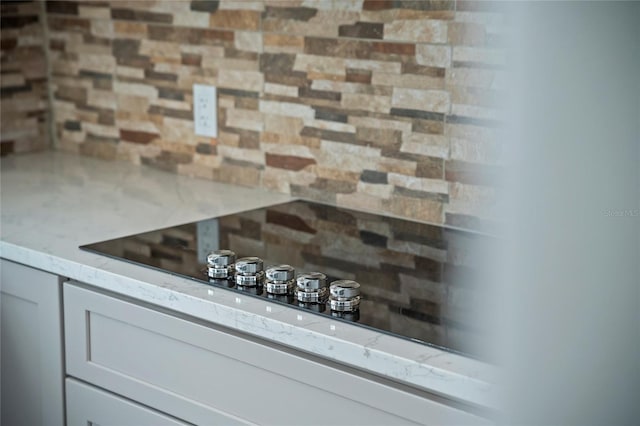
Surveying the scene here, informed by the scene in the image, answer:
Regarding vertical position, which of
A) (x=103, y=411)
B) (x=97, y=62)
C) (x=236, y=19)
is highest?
(x=236, y=19)

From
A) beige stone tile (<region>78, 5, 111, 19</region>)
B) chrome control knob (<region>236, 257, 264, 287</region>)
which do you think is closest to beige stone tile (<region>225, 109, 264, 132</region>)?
beige stone tile (<region>78, 5, 111, 19</region>)

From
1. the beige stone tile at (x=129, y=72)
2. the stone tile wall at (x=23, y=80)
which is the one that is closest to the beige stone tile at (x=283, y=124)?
the beige stone tile at (x=129, y=72)

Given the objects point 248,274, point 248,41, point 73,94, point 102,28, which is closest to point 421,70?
point 248,41

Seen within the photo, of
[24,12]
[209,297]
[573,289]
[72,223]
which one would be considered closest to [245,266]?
[209,297]

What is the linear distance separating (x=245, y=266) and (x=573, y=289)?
3.26 feet

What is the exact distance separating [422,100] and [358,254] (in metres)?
0.35

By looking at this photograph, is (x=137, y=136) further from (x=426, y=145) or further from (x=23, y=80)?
(x=426, y=145)

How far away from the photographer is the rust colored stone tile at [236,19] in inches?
71.8

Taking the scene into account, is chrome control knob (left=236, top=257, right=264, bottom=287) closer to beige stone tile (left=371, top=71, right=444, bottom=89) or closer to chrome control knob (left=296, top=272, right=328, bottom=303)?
chrome control knob (left=296, top=272, right=328, bottom=303)

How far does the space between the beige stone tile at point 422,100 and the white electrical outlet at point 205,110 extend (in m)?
0.51

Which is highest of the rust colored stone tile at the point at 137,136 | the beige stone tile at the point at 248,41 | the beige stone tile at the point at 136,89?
the beige stone tile at the point at 248,41

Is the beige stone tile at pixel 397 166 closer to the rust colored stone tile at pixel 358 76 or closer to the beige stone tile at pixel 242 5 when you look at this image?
the rust colored stone tile at pixel 358 76

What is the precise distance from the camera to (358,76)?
1.66 metres

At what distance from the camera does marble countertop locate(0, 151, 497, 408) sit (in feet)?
3.10
